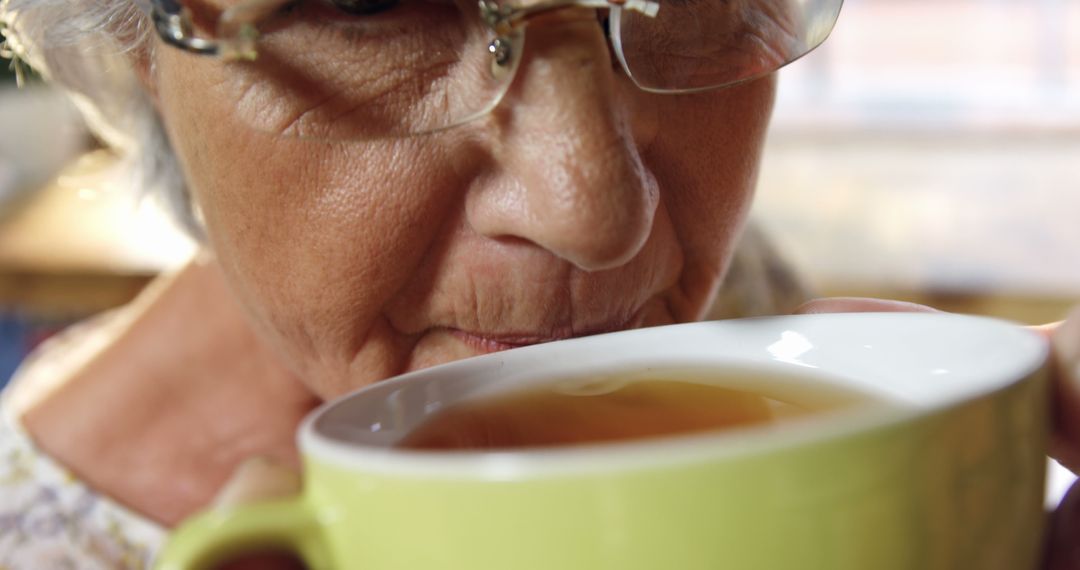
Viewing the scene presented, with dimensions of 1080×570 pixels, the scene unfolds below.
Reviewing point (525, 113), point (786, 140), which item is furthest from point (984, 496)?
point (786, 140)

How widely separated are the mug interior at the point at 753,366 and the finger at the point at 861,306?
0.9 inches

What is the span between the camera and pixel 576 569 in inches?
12.6

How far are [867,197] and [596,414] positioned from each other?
6.50ft

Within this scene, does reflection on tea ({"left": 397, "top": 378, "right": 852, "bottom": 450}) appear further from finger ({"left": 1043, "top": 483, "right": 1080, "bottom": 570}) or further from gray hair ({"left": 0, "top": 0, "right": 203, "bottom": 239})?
gray hair ({"left": 0, "top": 0, "right": 203, "bottom": 239})

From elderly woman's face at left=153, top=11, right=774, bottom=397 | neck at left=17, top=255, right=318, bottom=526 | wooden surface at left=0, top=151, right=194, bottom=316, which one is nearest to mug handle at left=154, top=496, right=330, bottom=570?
elderly woman's face at left=153, top=11, right=774, bottom=397

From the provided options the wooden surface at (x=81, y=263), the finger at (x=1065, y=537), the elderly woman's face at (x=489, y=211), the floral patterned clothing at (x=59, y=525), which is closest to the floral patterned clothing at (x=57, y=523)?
the floral patterned clothing at (x=59, y=525)

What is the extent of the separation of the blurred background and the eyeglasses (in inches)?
19.0

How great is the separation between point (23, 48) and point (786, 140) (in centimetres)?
225

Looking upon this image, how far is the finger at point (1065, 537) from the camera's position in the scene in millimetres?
453

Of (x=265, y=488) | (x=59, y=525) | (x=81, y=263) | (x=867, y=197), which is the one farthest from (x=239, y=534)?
(x=867, y=197)

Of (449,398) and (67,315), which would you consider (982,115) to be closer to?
(67,315)

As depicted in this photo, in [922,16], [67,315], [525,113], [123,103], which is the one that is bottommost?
[922,16]

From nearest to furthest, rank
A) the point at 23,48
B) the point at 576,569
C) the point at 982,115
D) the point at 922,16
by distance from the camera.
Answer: the point at 576,569, the point at 23,48, the point at 982,115, the point at 922,16

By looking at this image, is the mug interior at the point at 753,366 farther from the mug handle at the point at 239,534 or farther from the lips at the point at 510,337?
the lips at the point at 510,337
